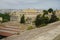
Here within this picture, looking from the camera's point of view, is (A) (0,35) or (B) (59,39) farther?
(A) (0,35)

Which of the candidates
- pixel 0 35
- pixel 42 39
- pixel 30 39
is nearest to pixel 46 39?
pixel 42 39

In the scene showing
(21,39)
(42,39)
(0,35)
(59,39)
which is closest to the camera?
(59,39)

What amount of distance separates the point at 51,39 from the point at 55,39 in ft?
1.17

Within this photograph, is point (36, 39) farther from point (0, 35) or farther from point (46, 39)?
point (0, 35)

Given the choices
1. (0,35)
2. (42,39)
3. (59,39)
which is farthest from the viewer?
(0,35)

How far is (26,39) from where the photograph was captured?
425 inches

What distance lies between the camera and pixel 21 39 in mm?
10875

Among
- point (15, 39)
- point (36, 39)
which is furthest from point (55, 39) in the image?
point (15, 39)

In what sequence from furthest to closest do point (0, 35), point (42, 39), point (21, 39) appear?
1. point (0, 35)
2. point (21, 39)
3. point (42, 39)

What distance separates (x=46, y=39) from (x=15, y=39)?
6.68 ft

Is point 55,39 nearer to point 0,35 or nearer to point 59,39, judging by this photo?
point 59,39

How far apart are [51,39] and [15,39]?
90.0 inches

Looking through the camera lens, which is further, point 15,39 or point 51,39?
point 15,39

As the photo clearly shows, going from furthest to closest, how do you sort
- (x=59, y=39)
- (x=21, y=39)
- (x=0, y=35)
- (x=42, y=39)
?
(x=0, y=35) < (x=21, y=39) < (x=42, y=39) < (x=59, y=39)
